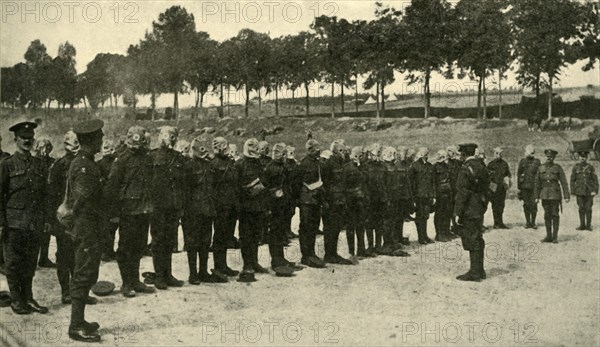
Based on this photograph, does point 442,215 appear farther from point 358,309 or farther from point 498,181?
point 358,309

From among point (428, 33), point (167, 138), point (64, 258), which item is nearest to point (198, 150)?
point (167, 138)

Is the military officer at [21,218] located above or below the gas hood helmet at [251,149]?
below

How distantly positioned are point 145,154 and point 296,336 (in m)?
3.15

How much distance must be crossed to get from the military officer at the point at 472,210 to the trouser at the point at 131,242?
4.68 metres

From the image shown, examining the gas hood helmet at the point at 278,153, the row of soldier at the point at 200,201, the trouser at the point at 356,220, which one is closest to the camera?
the row of soldier at the point at 200,201

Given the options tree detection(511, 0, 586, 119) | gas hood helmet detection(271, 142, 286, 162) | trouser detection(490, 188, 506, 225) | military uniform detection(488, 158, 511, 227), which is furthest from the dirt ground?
tree detection(511, 0, 586, 119)

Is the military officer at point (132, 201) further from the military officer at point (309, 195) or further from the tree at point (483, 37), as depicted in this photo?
the tree at point (483, 37)

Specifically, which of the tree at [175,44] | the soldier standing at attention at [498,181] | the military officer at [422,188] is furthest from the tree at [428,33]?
the military officer at [422,188]

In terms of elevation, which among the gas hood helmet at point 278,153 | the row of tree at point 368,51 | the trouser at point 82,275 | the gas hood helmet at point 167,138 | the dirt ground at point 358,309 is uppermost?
the row of tree at point 368,51

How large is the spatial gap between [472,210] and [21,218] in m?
6.27

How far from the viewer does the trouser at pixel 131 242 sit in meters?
8.00

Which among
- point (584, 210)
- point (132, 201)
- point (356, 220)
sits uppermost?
point (132, 201)

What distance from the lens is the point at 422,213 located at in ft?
41.5

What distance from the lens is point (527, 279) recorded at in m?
9.63
